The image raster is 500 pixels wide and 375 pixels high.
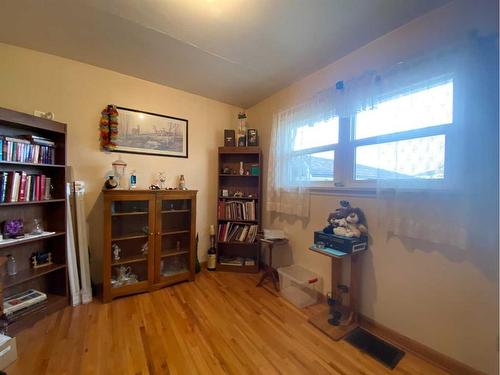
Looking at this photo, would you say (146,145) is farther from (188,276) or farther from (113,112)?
(188,276)

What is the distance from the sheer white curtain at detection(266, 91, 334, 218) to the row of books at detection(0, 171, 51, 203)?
2350mm

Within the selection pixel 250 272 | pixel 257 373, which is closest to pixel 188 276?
pixel 250 272

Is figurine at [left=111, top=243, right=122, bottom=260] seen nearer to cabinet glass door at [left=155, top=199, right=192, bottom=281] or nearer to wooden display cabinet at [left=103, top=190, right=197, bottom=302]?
wooden display cabinet at [left=103, top=190, right=197, bottom=302]

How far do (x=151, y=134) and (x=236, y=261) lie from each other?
2074mm

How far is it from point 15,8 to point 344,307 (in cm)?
367

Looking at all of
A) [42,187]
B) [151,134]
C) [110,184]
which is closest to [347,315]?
[110,184]

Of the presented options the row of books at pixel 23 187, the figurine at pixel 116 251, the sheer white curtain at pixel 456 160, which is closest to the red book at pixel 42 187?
the row of books at pixel 23 187

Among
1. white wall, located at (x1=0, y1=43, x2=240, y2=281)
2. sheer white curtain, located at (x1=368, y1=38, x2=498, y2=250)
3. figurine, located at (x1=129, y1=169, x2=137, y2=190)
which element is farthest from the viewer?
figurine, located at (x1=129, y1=169, x2=137, y2=190)

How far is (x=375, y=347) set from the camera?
5.10ft

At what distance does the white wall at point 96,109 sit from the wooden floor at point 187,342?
0.79 m

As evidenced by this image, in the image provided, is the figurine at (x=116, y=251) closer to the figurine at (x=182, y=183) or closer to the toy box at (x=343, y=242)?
the figurine at (x=182, y=183)

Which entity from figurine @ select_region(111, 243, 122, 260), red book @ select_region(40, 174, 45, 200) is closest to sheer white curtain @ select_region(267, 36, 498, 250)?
figurine @ select_region(111, 243, 122, 260)

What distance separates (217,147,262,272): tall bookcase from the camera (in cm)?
291

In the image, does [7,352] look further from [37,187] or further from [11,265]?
[37,187]
